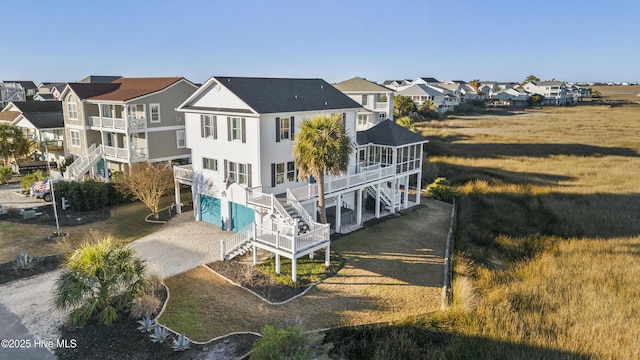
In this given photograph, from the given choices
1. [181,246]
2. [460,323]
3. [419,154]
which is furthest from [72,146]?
[460,323]

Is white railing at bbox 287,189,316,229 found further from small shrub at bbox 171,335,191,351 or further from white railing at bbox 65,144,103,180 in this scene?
white railing at bbox 65,144,103,180

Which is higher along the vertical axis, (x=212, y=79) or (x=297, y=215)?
(x=212, y=79)

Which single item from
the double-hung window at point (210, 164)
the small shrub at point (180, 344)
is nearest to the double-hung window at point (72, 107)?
the double-hung window at point (210, 164)

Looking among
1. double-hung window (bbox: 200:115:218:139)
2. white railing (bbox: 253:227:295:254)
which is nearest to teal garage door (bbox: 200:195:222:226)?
double-hung window (bbox: 200:115:218:139)

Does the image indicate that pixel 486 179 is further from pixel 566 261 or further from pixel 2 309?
pixel 2 309

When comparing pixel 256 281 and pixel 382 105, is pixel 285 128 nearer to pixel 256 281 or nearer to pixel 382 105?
pixel 256 281

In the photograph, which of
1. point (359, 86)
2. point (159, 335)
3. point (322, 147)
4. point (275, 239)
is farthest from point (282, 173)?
point (359, 86)

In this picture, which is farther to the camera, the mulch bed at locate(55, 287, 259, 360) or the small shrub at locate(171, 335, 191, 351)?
the small shrub at locate(171, 335, 191, 351)
